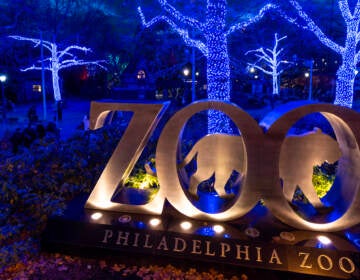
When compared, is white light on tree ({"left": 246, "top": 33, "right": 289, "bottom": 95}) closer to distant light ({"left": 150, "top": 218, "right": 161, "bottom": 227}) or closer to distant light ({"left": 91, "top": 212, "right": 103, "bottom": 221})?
distant light ({"left": 150, "top": 218, "right": 161, "bottom": 227})

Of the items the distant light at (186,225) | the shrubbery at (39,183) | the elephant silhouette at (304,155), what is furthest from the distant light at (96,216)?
the elephant silhouette at (304,155)

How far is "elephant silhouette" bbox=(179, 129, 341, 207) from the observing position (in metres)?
4.05

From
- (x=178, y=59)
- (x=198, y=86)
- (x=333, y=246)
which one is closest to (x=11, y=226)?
(x=333, y=246)

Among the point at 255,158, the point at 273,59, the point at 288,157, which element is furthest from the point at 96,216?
the point at 273,59

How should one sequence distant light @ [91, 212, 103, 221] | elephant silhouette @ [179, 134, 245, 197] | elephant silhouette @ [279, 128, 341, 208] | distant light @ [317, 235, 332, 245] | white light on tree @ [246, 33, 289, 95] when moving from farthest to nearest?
1. white light on tree @ [246, 33, 289, 95]
2. distant light @ [91, 212, 103, 221]
3. elephant silhouette @ [179, 134, 245, 197]
4. elephant silhouette @ [279, 128, 341, 208]
5. distant light @ [317, 235, 332, 245]

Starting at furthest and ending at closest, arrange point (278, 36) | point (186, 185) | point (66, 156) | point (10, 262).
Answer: point (278, 36)
point (66, 156)
point (186, 185)
point (10, 262)

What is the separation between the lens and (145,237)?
414 cm

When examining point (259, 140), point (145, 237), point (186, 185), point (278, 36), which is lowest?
point (145, 237)

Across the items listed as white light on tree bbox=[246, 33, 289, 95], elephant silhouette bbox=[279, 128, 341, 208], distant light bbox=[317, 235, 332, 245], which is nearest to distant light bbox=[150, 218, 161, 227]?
elephant silhouette bbox=[279, 128, 341, 208]

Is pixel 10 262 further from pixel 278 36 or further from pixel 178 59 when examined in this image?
pixel 278 36

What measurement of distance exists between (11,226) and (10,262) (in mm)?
609

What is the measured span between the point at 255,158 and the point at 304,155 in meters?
0.66

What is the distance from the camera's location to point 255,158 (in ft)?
13.3

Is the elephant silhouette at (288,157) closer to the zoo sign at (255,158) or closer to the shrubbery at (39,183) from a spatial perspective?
the zoo sign at (255,158)
